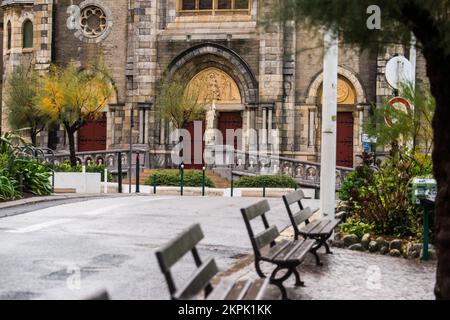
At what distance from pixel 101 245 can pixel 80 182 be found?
1477 centimetres

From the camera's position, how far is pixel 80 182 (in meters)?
25.9

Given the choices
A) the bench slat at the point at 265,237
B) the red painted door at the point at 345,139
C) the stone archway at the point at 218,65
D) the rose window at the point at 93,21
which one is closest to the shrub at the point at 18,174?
the bench slat at the point at 265,237

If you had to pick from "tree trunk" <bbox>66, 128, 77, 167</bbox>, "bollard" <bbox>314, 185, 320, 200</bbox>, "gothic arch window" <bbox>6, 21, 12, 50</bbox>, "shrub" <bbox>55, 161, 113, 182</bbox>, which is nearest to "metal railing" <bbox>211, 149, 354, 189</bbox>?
"bollard" <bbox>314, 185, 320, 200</bbox>

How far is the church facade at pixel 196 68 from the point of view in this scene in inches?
1288

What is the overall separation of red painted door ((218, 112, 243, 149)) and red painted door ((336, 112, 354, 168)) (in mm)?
3955

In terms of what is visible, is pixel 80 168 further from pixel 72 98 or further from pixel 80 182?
pixel 80 182

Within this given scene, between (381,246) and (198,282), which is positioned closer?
(198,282)

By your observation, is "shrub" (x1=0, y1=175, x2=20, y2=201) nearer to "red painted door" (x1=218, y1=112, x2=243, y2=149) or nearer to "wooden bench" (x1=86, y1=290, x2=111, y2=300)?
"wooden bench" (x1=86, y1=290, x2=111, y2=300)

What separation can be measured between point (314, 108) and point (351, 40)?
26341 mm

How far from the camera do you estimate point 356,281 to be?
358 inches

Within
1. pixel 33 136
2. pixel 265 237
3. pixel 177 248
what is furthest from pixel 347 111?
pixel 177 248

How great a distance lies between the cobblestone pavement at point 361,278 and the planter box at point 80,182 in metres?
15.6
